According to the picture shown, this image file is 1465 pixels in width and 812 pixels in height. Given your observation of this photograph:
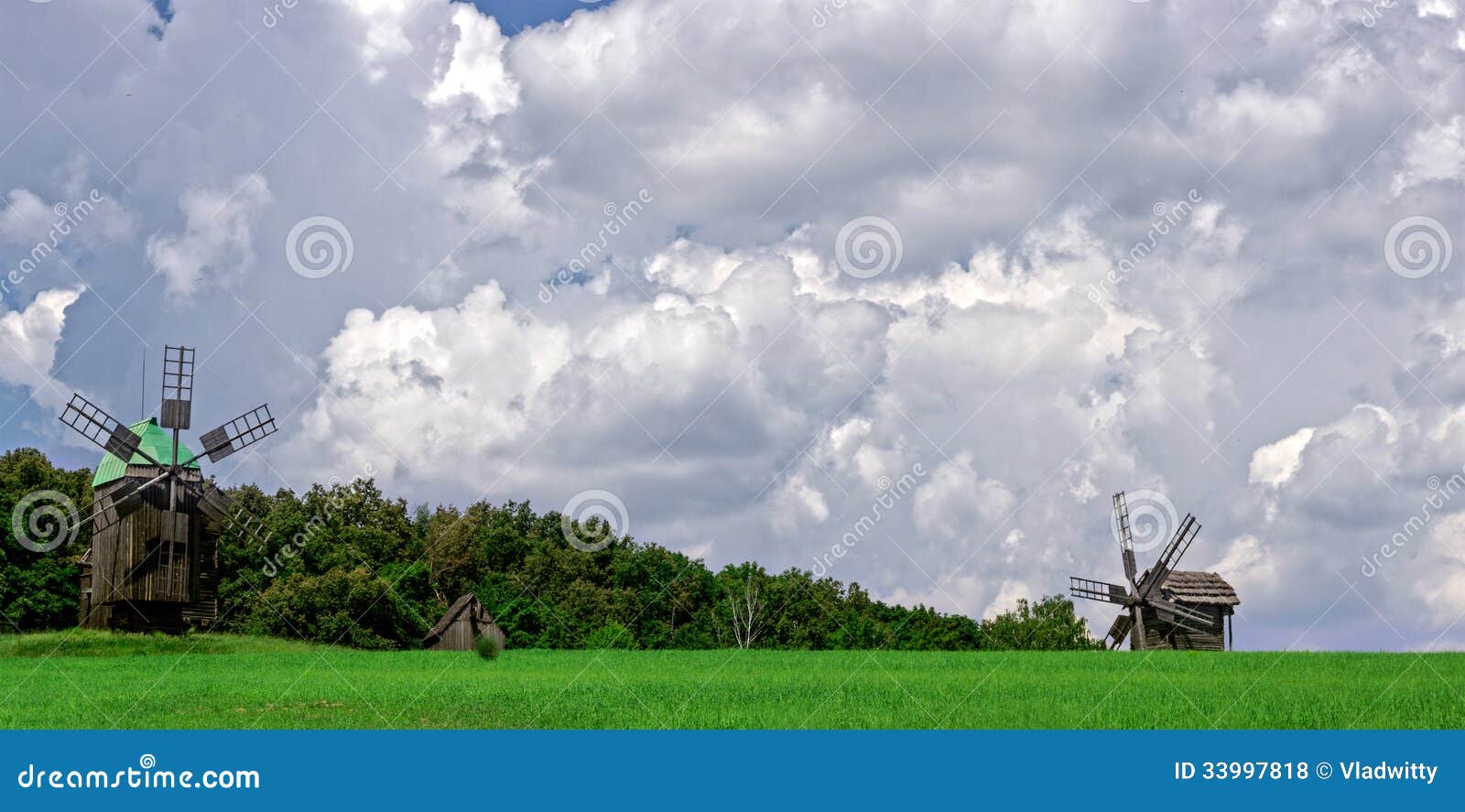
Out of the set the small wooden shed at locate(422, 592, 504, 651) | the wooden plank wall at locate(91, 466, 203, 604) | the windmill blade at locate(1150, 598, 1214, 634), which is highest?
the windmill blade at locate(1150, 598, 1214, 634)

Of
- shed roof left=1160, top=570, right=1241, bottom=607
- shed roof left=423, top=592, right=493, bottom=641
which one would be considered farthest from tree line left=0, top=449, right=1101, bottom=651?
shed roof left=1160, top=570, right=1241, bottom=607

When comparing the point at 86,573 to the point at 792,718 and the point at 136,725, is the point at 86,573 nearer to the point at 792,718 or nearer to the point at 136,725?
the point at 136,725

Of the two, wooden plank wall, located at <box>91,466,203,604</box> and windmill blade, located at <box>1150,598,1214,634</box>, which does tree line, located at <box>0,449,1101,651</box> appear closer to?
wooden plank wall, located at <box>91,466,203,604</box>

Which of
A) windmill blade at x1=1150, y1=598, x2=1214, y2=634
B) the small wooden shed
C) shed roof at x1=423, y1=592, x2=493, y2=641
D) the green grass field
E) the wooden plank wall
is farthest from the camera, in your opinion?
shed roof at x1=423, y1=592, x2=493, y2=641

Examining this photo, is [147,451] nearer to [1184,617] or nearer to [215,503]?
[215,503]

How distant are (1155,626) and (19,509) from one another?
49.2 meters

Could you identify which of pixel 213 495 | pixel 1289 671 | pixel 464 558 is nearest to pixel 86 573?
pixel 213 495

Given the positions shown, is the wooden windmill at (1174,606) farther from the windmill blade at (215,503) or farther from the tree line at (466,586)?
the windmill blade at (215,503)

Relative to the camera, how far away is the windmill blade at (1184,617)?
188ft

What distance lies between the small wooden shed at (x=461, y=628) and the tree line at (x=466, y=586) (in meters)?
1.75

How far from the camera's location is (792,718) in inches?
854

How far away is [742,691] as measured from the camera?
28.3 m

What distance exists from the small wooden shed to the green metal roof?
1465 centimetres

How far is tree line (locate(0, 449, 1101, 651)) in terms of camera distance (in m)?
59.0
